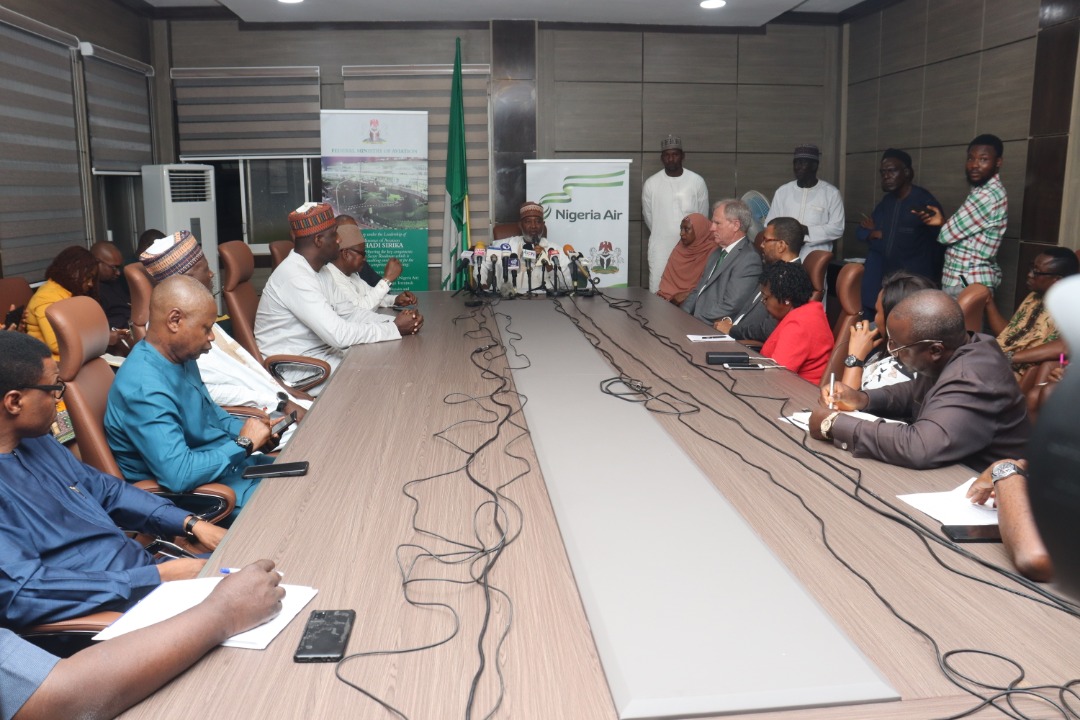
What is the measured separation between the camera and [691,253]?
18.9ft

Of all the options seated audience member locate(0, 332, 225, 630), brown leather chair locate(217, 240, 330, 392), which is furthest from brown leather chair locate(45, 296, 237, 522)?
brown leather chair locate(217, 240, 330, 392)

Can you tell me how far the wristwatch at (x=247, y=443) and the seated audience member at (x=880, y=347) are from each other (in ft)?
6.17

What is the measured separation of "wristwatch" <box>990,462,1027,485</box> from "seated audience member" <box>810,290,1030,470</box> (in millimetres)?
343

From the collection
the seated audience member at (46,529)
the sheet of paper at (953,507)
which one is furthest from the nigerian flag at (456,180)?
the sheet of paper at (953,507)

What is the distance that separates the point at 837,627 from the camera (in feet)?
4.54

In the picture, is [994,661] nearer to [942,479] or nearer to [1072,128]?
[942,479]

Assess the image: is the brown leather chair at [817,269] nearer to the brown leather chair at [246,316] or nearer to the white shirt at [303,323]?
the white shirt at [303,323]

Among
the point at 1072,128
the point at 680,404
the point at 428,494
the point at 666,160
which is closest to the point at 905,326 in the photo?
the point at 680,404

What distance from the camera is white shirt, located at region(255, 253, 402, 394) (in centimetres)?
392

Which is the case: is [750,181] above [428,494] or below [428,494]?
above

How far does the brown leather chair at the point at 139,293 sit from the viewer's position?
3289 millimetres

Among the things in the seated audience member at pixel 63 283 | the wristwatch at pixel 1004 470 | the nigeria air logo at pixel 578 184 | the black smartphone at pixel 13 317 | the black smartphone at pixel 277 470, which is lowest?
the black smartphone at pixel 277 470

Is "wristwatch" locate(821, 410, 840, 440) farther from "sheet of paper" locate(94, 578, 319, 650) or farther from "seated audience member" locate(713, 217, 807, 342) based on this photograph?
"seated audience member" locate(713, 217, 807, 342)

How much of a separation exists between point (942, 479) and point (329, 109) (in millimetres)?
6277
